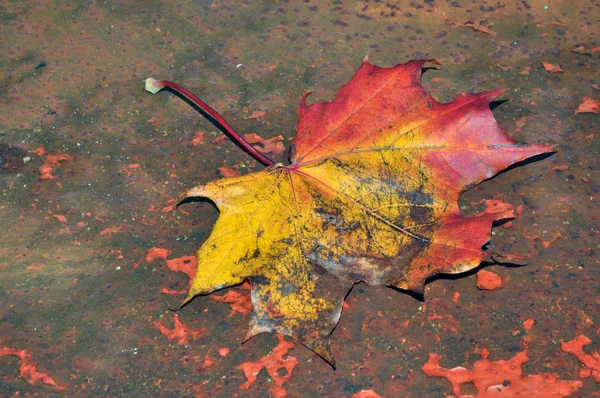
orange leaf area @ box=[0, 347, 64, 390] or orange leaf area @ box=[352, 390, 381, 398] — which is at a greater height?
orange leaf area @ box=[352, 390, 381, 398]

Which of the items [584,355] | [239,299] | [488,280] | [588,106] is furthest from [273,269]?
[588,106]

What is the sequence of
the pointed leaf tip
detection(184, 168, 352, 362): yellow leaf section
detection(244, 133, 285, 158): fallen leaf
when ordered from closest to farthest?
detection(184, 168, 352, 362): yellow leaf section
detection(244, 133, 285, 158): fallen leaf
the pointed leaf tip

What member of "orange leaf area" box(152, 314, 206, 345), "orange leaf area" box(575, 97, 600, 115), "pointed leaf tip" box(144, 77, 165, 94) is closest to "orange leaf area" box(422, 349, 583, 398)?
"orange leaf area" box(152, 314, 206, 345)

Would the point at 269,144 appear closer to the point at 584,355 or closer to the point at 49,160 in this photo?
the point at 49,160

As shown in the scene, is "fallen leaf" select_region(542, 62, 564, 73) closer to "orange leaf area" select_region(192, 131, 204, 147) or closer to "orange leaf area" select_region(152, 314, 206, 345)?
"orange leaf area" select_region(192, 131, 204, 147)

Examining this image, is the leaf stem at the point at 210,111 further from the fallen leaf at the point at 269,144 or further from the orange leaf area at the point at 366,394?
the orange leaf area at the point at 366,394

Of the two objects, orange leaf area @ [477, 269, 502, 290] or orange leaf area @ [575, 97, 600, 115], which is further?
orange leaf area @ [575, 97, 600, 115]

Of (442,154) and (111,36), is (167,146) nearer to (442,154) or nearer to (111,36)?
(111,36)
